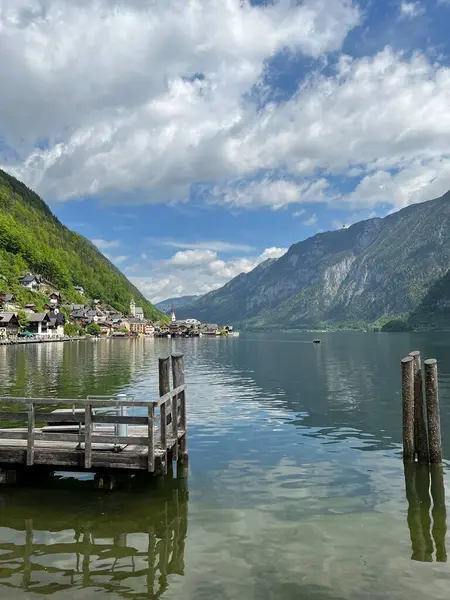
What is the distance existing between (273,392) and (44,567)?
127 ft

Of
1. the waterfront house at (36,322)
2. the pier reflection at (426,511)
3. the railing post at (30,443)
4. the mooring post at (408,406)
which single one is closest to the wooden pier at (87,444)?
the railing post at (30,443)

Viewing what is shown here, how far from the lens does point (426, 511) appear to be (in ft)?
59.3

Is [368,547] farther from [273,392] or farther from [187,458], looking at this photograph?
[273,392]

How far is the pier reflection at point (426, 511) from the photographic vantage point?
14781 mm

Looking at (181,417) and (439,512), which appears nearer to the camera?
(439,512)

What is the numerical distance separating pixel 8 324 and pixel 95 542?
17487 cm

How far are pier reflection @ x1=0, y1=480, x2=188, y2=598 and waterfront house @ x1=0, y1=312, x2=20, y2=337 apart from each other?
162998mm

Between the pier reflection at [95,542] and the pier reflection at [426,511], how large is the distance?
24.2 ft

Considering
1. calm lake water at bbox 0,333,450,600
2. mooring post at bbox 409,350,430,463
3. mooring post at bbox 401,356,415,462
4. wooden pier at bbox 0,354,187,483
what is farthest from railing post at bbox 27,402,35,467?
mooring post at bbox 409,350,430,463

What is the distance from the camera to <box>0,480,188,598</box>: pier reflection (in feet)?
42.2

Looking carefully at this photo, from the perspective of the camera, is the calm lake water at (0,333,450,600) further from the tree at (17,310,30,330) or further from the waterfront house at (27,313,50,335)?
the tree at (17,310,30,330)

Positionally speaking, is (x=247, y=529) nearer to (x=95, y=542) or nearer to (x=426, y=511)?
(x=95, y=542)

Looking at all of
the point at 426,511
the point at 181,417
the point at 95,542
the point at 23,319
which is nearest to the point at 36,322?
the point at 23,319

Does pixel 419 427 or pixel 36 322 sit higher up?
pixel 36 322
